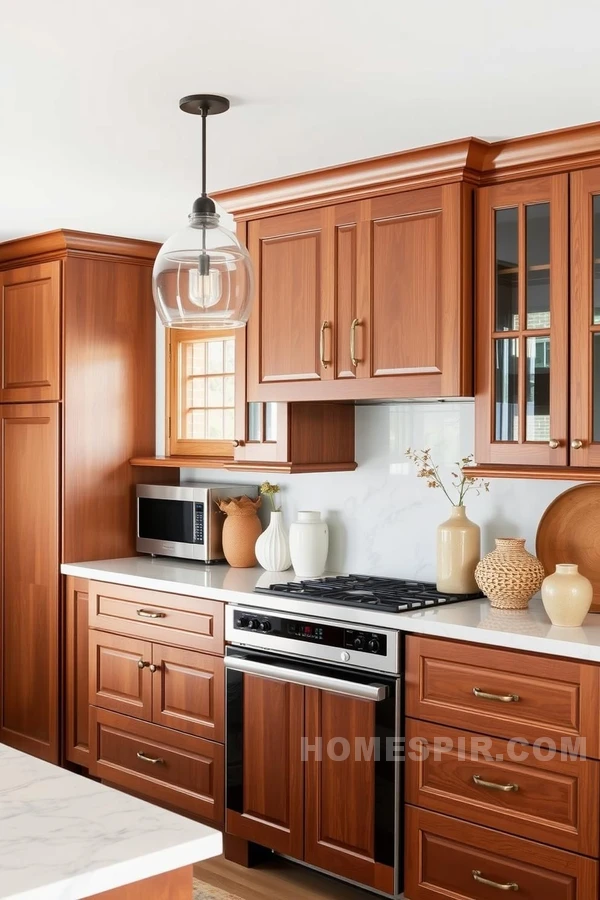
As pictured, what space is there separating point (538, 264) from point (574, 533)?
2.92 ft

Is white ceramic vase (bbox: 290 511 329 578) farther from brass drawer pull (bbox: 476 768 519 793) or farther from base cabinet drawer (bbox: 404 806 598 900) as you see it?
brass drawer pull (bbox: 476 768 519 793)

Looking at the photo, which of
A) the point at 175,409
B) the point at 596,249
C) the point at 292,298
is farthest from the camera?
the point at 175,409

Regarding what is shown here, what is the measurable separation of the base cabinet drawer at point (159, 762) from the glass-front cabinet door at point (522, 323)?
1.54 meters

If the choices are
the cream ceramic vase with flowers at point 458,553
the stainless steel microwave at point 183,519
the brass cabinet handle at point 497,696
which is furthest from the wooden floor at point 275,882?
the stainless steel microwave at point 183,519

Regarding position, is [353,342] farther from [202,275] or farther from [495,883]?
[495,883]

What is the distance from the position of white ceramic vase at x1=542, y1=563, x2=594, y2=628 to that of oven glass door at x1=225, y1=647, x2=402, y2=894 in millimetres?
532

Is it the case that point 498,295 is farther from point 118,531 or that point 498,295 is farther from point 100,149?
point 118,531

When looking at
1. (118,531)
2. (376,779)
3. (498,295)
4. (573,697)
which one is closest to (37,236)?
(118,531)

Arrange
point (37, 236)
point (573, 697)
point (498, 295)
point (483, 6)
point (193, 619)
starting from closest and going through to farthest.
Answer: point (483, 6) → point (573, 697) → point (498, 295) → point (193, 619) → point (37, 236)

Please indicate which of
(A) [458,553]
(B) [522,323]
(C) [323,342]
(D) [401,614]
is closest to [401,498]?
(A) [458,553]

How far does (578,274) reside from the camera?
115 inches

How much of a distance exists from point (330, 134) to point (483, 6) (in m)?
0.97

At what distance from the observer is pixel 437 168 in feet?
10.3

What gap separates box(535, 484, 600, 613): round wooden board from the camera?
320 cm
